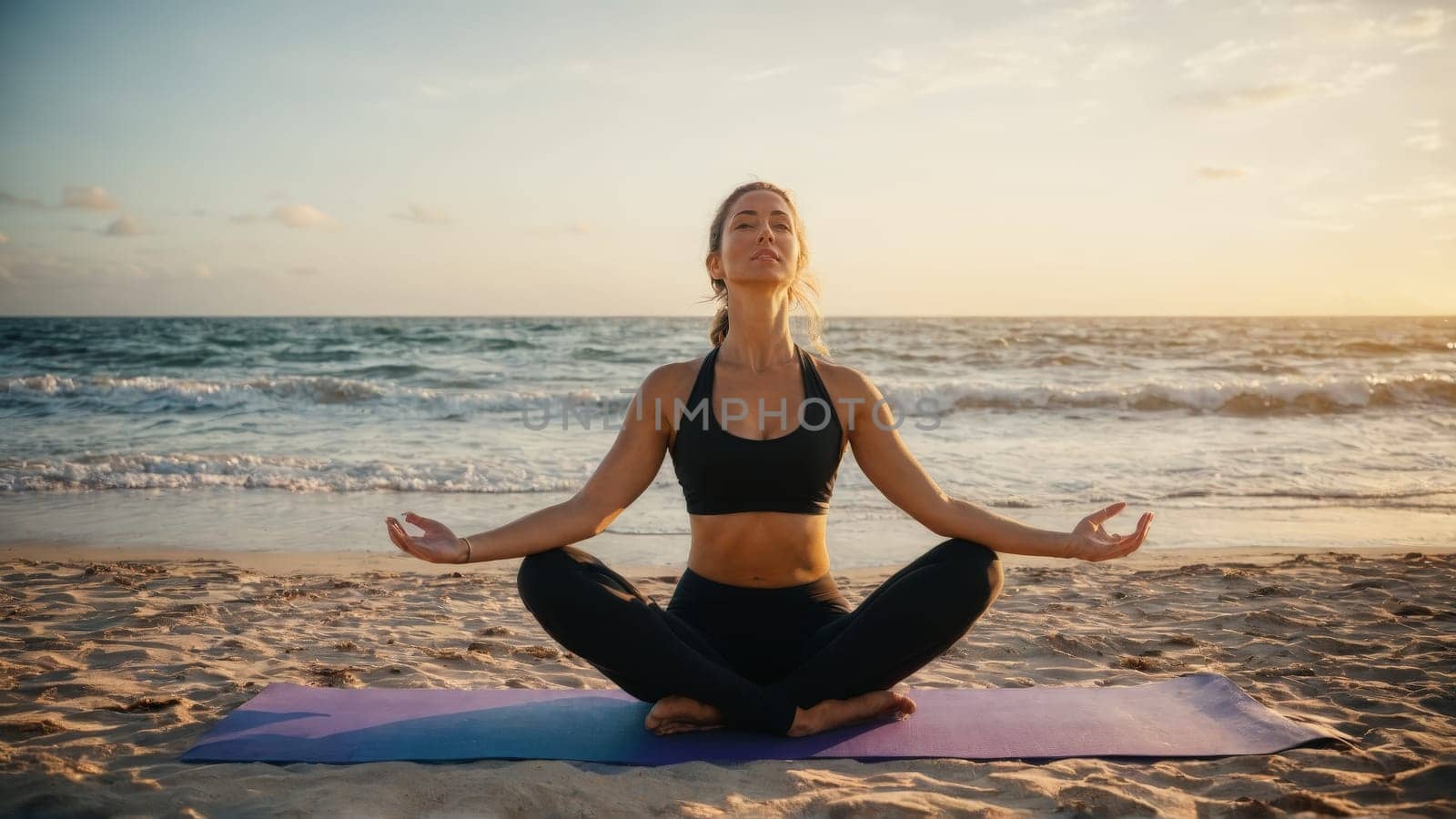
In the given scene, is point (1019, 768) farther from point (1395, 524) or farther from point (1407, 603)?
point (1395, 524)

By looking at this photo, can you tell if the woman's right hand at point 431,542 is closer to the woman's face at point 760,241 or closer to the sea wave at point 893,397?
the woman's face at point 760,241

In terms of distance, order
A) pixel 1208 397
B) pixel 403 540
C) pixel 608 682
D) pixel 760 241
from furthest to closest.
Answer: pixel 1208 397 → pixel 608 682 → pixel 760 241 → pixel 403 540

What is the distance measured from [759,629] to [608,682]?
3.65 ft

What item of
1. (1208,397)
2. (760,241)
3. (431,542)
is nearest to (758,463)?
(760,241)

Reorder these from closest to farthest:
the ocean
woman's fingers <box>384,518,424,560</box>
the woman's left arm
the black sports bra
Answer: woman's fingers <box>384,518,424,560</box> < the woman's left arm < the black sports bra < the ocean

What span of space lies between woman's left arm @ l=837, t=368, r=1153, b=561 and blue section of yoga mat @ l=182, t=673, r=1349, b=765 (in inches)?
26.8

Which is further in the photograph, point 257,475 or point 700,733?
point 257,475

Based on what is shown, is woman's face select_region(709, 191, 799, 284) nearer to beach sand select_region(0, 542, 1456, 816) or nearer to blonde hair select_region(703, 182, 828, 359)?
blonde hair select_region(703, 182, 828, 359)

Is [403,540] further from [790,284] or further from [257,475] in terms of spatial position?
[257,475]

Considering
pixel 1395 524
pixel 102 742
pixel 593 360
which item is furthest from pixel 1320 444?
pixel 593 360

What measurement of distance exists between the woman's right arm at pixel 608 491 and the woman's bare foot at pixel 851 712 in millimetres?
931

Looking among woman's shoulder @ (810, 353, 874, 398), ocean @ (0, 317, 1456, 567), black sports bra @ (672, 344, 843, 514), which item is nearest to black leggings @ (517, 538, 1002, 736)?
black sports bra @ (672, 344, 843, 514)

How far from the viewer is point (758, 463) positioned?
297cm

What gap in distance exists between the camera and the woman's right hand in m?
2.69
